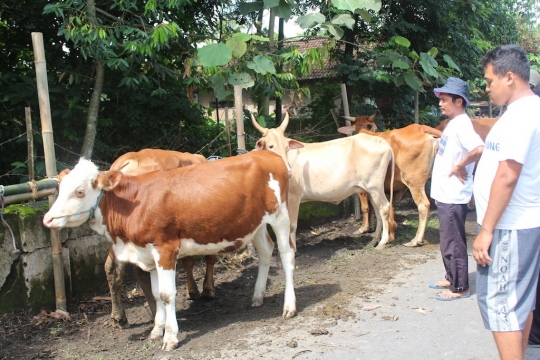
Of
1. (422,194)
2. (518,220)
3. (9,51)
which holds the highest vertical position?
(9,51)

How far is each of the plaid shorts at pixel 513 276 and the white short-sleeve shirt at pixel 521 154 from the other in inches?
2.9

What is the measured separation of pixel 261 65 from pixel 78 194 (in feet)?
9.74

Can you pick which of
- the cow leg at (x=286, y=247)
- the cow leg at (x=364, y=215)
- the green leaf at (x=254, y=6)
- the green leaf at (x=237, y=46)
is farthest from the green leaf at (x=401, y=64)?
the cow leg at (x=286, y=247)

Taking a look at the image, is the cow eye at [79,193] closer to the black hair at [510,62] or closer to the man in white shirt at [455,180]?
the black hair at [510,62]

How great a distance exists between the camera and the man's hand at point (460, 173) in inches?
211

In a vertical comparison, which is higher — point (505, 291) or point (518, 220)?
point (518, 220)

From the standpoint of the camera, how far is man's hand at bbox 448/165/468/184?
211 inches

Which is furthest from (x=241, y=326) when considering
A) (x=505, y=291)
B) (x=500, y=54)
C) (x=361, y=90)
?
(x=361, y=90)

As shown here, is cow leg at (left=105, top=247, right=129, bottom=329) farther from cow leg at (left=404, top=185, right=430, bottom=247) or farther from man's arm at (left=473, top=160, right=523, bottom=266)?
cow leg at (left=404, top=185, right=430, bottom=247)

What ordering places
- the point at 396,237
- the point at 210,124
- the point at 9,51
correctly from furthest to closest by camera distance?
the point at 210,124, the point at 396,237, the point at 9,51

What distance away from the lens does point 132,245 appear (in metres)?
4.92

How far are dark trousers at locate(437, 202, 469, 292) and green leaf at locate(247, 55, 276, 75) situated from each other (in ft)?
8.60

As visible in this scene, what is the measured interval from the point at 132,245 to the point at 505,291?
3194 mm

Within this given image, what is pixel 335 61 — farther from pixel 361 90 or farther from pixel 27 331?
pixel 27 331
